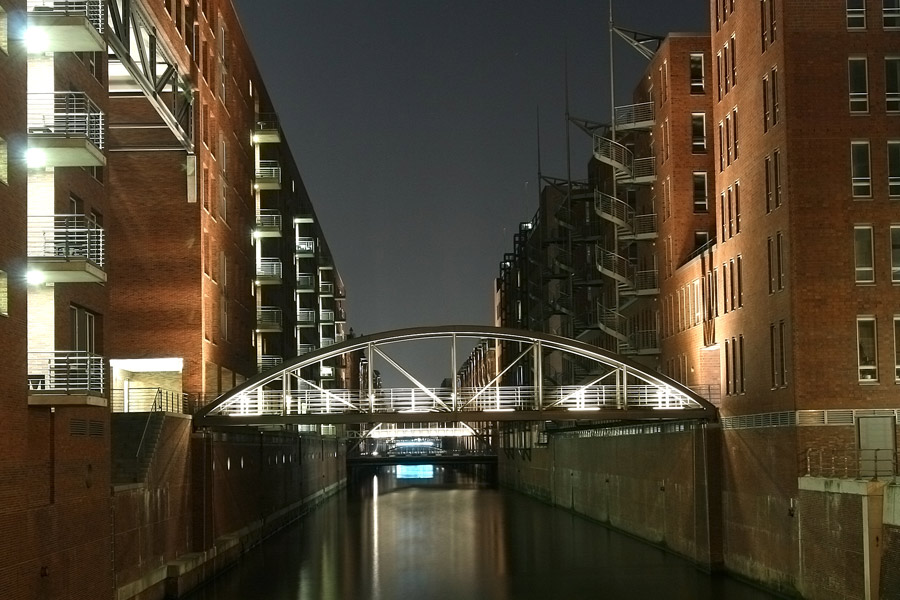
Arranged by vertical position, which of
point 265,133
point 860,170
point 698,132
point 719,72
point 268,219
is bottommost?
point 860,170

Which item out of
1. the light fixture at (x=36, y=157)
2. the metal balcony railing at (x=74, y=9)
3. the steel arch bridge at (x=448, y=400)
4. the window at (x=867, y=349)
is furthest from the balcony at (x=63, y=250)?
the window at (x=867, y=349)

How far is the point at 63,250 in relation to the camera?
27.3 m

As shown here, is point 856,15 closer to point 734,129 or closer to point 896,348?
point 734,129

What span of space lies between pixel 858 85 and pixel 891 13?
223cm

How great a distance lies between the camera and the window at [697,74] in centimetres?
5062

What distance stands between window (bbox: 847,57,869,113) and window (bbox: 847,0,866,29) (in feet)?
2.99

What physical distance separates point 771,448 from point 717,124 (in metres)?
12.7

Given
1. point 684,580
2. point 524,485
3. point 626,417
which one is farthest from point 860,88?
point 524,485

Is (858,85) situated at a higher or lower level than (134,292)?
higher

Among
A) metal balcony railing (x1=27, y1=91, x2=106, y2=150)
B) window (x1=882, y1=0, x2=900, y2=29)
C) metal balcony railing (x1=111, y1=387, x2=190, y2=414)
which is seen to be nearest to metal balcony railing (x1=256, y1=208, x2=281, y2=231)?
metal balcony railing (x1=111, y1=387, x2=190, y2=414)

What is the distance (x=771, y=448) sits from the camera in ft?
113

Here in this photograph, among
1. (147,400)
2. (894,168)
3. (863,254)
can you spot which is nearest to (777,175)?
(894,168)

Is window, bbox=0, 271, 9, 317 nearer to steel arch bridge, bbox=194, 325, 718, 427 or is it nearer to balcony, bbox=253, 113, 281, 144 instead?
steel arch bridge, bbox=194, 325, 718, 427

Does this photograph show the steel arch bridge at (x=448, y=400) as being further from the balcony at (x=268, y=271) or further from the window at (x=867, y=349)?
the balcony at (x=268, y=271)
